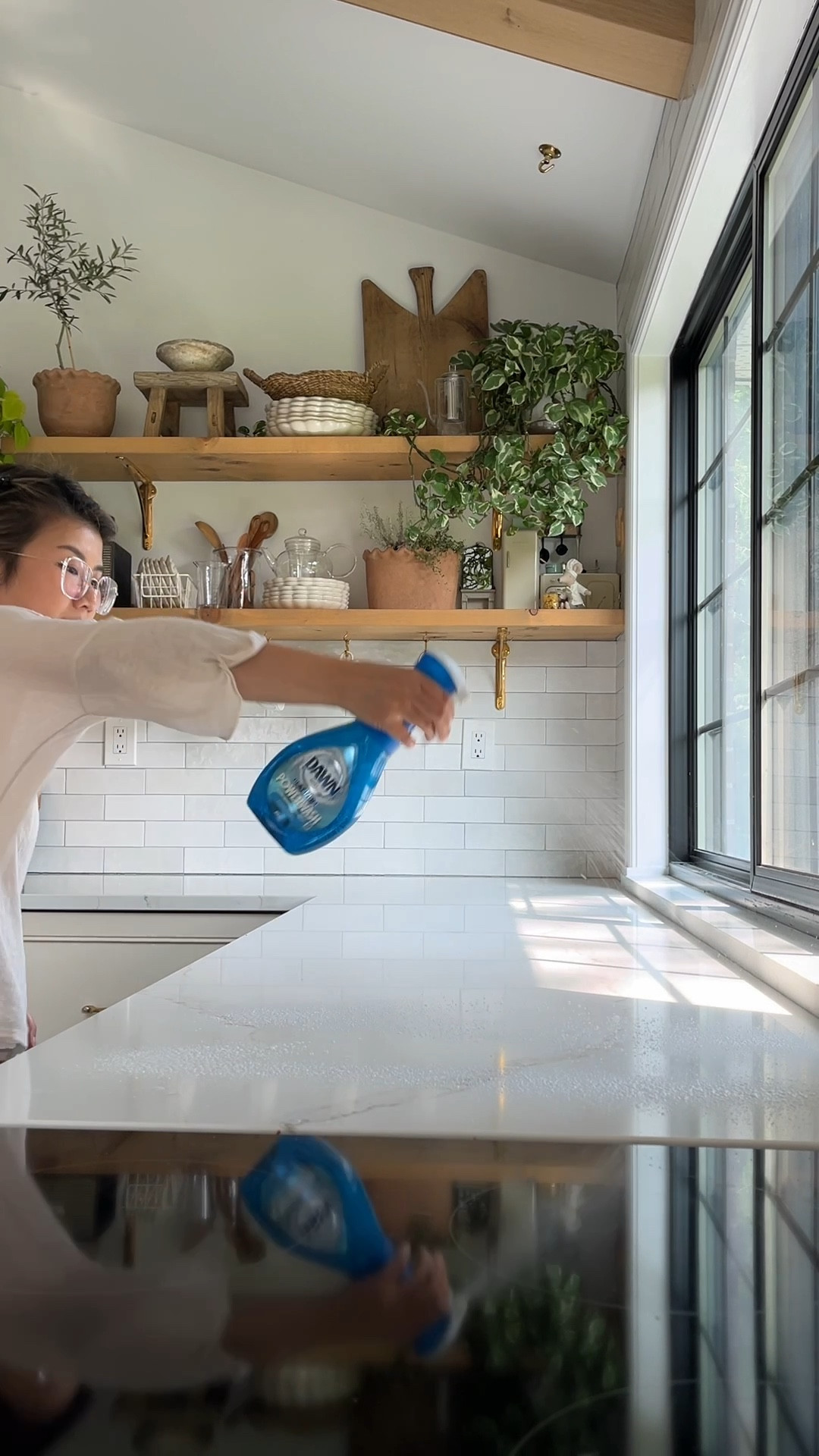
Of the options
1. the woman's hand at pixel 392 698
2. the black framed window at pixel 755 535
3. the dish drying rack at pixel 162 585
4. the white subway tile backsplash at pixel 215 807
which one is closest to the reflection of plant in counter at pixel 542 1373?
the woman's hand at pixel 392 698

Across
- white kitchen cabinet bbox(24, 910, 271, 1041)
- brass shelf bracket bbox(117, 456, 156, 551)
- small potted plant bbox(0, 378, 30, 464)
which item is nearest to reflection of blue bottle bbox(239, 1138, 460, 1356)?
white kitchen cabinet bbox(24, 910, 271, 1041)

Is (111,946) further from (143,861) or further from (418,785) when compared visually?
(418,785)

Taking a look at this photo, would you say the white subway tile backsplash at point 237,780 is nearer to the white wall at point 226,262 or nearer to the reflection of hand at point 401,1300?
the white wall at point 226,262

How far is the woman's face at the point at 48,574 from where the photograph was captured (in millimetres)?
1299

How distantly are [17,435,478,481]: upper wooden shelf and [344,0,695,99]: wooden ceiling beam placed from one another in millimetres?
1114

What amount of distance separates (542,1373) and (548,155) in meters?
2.58

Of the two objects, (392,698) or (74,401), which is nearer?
(392,698)

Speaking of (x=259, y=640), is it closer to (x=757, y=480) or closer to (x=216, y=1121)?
(x=216, y=1121)

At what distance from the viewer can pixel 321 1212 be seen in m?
0.71

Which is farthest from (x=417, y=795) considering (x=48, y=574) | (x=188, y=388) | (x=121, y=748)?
(x=48, y=574)

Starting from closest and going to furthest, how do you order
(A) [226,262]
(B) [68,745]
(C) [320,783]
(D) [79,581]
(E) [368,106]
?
(C) [320,783] < (B) [68,745] < (D) [79,581] < (E) [368,106] < (A) [226,262]

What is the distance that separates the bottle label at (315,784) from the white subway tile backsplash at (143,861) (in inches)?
90.1

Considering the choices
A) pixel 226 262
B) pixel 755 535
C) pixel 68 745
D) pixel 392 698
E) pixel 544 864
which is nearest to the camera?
pixel 392 698

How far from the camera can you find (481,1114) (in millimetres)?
931
